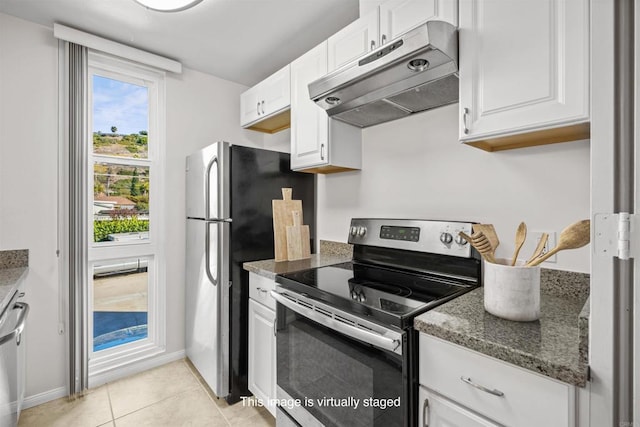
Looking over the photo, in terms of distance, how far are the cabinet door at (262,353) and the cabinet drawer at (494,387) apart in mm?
964

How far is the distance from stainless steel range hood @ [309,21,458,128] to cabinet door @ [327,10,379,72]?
0.25 m

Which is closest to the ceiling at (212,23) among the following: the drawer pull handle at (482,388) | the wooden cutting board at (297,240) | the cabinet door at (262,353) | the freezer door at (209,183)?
the freezer door at (209,183)

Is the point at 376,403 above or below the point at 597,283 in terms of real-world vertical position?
below

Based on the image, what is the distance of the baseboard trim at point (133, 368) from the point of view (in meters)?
2.21

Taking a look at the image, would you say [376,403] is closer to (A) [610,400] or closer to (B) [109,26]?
(A) [610,400]

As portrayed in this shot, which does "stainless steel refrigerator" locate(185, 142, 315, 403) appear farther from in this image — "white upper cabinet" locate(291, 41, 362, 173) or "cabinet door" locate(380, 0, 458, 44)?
"cabinet door" locate(380, 0, 458, 44)

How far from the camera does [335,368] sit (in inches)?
50.2

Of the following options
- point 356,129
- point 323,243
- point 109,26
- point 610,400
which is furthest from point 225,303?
point 109,26

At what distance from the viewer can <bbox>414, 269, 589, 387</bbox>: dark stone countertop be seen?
74 cm

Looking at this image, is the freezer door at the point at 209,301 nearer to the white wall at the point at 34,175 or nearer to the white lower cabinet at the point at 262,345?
the white lower cabinet at the point at 262,345

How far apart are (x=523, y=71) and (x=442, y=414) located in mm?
1162

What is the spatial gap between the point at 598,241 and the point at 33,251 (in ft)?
9.20

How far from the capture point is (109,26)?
202 cm

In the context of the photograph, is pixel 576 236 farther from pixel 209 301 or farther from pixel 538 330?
pixel 209 301
